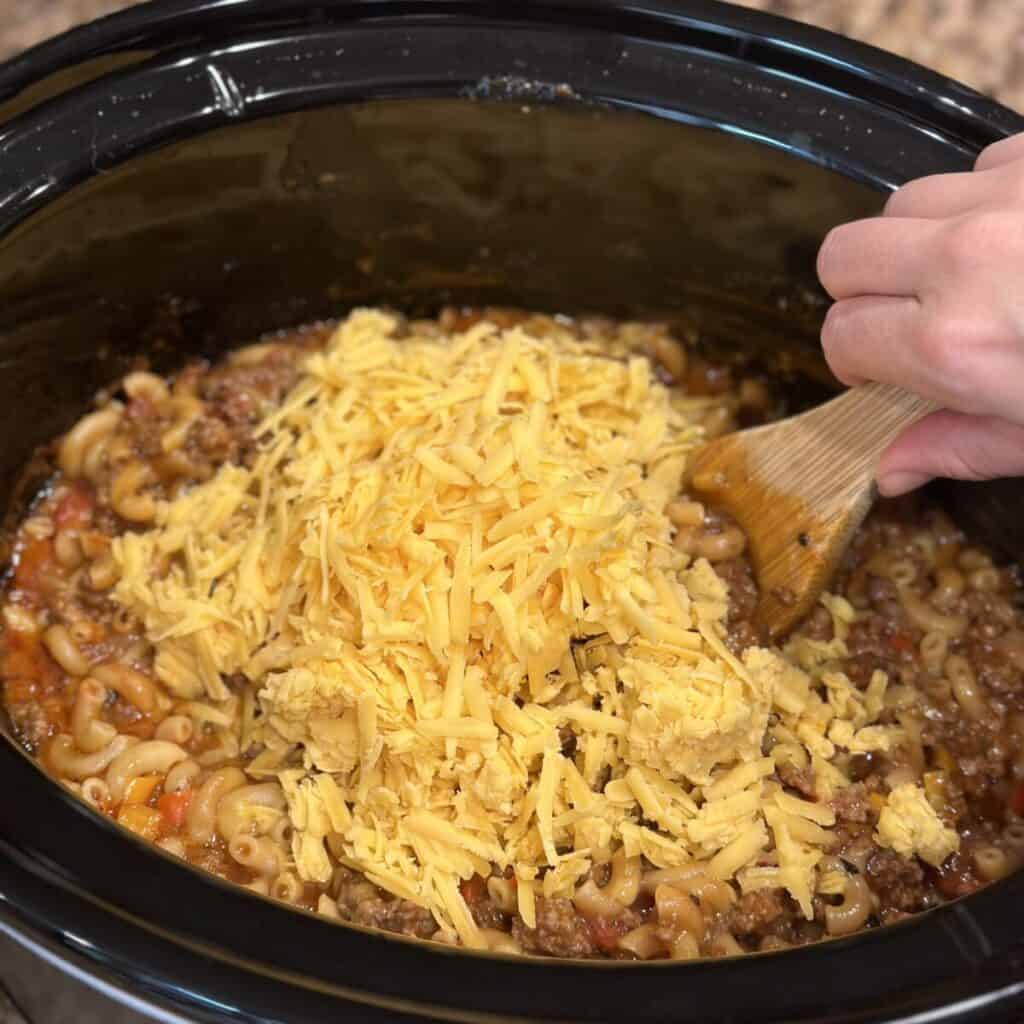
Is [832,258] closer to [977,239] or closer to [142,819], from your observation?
[977,239]

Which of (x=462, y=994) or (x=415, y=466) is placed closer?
(x=462, y=994)

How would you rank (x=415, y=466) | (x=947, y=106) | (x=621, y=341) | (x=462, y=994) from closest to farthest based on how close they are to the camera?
(x=462, y=994)
(x=415, y=466)
(x=947, y=106)
(x=621, y=341)

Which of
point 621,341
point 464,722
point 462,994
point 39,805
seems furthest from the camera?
point 621,341

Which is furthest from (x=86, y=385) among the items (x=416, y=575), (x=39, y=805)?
(x=39, y=805)

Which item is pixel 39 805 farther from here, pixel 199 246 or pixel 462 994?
pixel 199 246

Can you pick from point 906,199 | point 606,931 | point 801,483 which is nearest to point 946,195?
point 906,199
